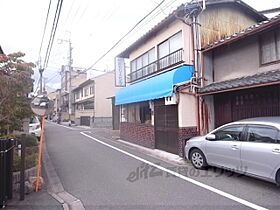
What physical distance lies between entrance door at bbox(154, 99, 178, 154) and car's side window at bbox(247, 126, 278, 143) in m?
4.72

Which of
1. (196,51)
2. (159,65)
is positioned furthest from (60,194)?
(159,65)

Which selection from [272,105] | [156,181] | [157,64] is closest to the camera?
[156,181]

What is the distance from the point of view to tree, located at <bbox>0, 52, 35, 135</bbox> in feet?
24.0

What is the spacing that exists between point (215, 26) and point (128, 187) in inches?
351

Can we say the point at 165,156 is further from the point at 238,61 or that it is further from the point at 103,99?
the point at 103,99

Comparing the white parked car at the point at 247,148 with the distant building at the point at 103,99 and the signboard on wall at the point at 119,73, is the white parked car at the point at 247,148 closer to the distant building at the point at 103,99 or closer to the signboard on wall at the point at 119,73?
the signboard on wall at the point at 119,73

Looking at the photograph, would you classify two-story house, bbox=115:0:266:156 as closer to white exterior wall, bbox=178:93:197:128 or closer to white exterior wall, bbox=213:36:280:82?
white exterior wall, bbox=178:93:197:128

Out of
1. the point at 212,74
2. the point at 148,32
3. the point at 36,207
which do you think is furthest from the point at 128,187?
the point at 148,32

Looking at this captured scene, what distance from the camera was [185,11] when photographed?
1159cm

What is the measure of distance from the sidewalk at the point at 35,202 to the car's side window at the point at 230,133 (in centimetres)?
483

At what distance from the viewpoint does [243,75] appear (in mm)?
10219

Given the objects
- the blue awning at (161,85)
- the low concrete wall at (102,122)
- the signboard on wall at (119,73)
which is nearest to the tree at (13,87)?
the blue awning at (161,85)

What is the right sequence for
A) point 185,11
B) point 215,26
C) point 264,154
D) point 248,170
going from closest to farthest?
1. point 264,154
2. point 248,170
3. point 185,11
4. point 215,26

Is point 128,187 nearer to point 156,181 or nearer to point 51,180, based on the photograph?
point 156,181
